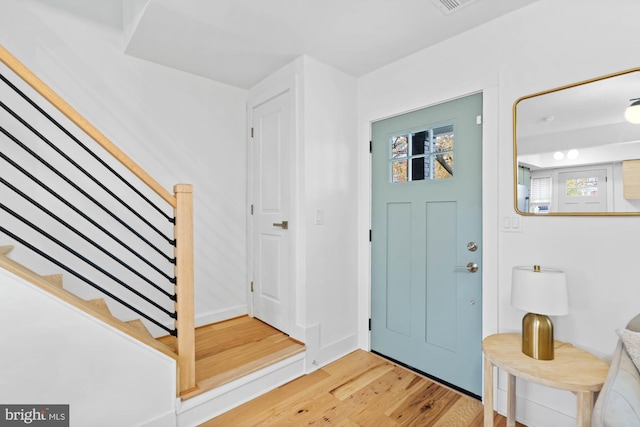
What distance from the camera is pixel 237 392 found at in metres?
1.94

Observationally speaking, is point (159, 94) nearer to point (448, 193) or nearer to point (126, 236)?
point (126, 236)

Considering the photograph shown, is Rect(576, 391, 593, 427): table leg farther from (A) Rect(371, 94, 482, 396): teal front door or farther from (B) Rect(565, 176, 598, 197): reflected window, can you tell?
(B) Rect(565, 176, 598, 197): reflected window

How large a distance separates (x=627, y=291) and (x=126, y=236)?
322 centimetres

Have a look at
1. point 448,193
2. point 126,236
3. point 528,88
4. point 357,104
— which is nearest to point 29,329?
point 126,236

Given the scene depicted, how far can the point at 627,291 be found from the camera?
4.86 ft

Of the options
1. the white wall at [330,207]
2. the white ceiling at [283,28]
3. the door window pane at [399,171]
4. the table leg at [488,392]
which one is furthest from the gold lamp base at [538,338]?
the white ceiling at [283,28]

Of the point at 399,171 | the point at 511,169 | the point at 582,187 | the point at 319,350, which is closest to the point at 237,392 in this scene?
the point at 319,350

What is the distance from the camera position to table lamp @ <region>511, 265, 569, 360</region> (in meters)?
1.43

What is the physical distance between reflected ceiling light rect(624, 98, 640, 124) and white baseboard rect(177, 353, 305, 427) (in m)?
Answer: 2.40

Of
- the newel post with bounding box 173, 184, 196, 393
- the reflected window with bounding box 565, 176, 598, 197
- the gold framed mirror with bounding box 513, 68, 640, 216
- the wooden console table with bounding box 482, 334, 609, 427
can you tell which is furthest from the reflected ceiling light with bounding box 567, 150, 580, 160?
the newel post with bounding box 173, 184, 196, 393

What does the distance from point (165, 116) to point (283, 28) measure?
1306 millimetres

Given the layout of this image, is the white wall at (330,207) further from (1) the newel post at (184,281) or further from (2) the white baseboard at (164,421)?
(2) the white baseboard at (164,421)

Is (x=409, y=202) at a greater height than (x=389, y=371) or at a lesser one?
greater

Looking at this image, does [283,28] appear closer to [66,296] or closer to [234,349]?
[66,296]
